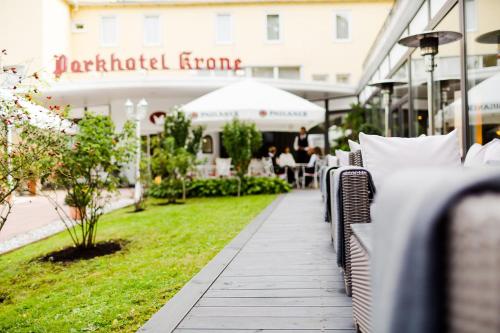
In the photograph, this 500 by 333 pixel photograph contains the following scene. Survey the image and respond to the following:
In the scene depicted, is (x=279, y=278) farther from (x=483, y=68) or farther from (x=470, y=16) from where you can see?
(x=470, y=16)

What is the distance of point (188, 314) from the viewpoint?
2771 mm

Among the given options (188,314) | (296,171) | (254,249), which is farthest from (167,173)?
(188,314)

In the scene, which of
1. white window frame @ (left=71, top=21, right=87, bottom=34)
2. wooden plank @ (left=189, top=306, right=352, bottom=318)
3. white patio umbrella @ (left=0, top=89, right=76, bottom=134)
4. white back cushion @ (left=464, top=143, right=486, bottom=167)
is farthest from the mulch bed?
white window frame @ (left=71, top=21, right=87, bottom=34)

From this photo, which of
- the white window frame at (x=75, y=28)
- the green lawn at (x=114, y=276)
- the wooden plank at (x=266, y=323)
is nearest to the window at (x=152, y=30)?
the white window frame at (x=75, y=28)

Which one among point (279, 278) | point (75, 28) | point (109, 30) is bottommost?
point (279, 278)

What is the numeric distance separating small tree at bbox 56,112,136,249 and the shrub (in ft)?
18.4

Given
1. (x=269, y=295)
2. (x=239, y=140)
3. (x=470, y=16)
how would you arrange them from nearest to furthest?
(x=269, y=295), (x=470, y=16), (x=239, y=140)

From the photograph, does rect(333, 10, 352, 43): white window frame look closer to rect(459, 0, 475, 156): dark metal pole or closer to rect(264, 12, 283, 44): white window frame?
rect(264, 12, 283, 44): white window frame

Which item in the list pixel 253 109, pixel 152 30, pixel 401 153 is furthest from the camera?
pixel 152 30

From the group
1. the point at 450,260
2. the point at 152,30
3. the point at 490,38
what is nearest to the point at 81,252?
the point at 490,38

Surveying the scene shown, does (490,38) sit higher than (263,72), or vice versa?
(263,72)

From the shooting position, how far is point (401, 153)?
3.28 metres

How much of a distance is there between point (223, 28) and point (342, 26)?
4.99 m

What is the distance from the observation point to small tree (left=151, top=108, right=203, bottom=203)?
10.4m
